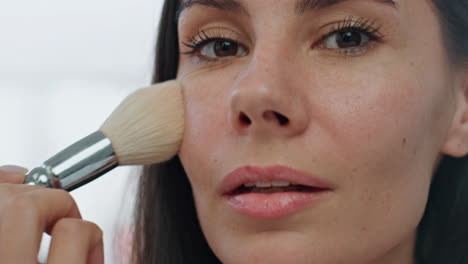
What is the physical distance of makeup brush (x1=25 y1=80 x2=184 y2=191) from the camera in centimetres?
81

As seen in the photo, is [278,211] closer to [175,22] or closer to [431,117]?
[431,117]

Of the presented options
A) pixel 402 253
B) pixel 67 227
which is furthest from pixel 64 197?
pixel 402 253

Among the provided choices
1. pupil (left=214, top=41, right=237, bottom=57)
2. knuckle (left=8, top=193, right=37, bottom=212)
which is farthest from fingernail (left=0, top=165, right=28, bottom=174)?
pupil (left=214, top=41, right=237, bottom=57)

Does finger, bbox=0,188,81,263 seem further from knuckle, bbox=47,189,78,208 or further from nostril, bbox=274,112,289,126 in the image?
nostril, bbox=274,112,289,126

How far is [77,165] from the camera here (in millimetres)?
818

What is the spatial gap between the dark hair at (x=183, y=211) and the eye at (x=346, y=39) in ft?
0.61

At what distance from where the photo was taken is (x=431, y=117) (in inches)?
33.0

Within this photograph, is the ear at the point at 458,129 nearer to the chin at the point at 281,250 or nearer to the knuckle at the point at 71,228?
the chin at the point at 281,250

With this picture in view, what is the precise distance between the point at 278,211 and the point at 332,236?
76mm

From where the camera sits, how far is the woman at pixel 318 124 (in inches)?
30.2

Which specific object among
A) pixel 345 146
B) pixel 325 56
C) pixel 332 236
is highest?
pixel 325 56

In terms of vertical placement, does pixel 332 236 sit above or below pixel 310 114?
below

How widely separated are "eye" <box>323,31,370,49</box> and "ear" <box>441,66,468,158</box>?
0.18 m

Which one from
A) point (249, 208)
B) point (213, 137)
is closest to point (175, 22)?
point (213, 137)
